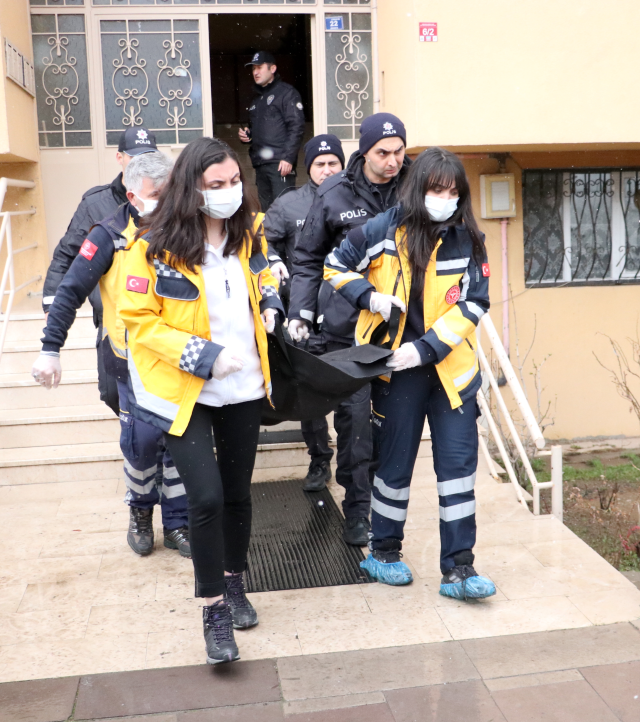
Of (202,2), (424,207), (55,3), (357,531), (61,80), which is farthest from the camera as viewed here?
(202,2)

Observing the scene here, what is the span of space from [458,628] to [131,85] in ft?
19.4

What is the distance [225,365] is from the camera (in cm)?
291

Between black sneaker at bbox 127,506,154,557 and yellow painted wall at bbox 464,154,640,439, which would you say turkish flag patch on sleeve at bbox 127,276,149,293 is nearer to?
black sneaker at bbox 127,506,154,557

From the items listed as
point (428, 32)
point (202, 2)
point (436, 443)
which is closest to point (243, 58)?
point (202, 2)

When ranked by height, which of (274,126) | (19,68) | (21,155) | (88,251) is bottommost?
(88,251)

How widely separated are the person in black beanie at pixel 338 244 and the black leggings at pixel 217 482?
100 cm

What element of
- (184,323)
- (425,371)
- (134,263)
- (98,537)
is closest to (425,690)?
(425,371)

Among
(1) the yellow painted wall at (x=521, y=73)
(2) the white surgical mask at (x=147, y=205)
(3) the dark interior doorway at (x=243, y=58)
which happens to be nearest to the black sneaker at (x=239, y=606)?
(2) the white surgical mask at (x=147, y=205)

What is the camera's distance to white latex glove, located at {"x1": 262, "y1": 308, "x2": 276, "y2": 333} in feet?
10.5

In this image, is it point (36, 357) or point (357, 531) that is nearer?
point (357, 531)

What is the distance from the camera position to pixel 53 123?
7508 mm

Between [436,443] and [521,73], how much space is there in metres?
3.96

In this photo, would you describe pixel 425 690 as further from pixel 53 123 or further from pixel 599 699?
pixel 53 123

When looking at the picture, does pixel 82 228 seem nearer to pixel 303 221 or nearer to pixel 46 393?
pixel 303 221
